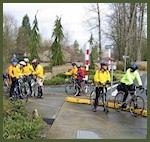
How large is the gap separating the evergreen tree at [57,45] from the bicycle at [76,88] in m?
12.1

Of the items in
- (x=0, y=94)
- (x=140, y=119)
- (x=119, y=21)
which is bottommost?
(x=140, y=119)

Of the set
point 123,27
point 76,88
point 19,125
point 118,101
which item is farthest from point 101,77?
point 123,27

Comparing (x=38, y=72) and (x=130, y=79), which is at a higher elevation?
(x=38, y=72)

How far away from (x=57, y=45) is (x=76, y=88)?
13.1 meters

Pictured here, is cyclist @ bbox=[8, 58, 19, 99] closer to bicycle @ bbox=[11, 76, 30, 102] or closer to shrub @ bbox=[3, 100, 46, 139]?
bicycle @ bbox=[11, 76, 30, 102]

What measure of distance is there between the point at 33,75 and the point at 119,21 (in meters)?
33.4

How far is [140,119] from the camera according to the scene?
1019 cm

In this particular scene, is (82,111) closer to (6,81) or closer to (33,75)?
(33,75)

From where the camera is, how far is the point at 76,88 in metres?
14.9

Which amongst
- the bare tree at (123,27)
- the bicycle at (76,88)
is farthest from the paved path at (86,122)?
the bare tree at (123,27)

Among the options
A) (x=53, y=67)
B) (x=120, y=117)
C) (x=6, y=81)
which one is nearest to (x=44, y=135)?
(x=120, y=117)

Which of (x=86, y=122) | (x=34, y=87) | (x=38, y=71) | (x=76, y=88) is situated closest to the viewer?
(x=86, y=122)

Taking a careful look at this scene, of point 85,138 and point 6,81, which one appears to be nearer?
point 85,138

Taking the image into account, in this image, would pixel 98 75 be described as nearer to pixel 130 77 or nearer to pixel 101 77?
pixel 101 77
